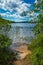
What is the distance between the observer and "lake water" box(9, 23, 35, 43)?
5656 mm

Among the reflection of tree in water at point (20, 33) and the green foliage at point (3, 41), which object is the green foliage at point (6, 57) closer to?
the green foliage at point (3, 41)

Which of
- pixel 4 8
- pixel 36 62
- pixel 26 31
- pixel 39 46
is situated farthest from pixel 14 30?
pixel 36 62

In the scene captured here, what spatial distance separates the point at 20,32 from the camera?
5.78 meters

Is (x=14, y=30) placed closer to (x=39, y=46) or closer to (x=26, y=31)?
(x=26, y=31)

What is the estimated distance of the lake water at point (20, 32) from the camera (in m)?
5.66

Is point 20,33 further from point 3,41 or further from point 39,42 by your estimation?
point 39,42

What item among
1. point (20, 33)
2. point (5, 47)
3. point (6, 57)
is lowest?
point (6, 57)

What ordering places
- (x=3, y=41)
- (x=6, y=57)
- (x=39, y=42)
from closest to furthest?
1. (x=39, y=42)
2. (x=3, y=41)
3. (x=6, y=57)

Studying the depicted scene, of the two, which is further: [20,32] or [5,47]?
[20,32]

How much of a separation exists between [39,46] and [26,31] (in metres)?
1.58

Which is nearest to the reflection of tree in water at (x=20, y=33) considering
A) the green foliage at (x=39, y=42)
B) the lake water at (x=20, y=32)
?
the lake water at (x=20, y=32)

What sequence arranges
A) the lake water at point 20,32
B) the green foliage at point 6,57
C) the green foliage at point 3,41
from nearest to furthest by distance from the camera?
the green foliage at point 3,41
the green foliage at point 6,57
the lake water at point 20,32

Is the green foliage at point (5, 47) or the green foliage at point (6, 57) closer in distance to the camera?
the green foliage at point (5, 47)

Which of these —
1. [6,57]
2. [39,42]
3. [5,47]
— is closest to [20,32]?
[5,47]
